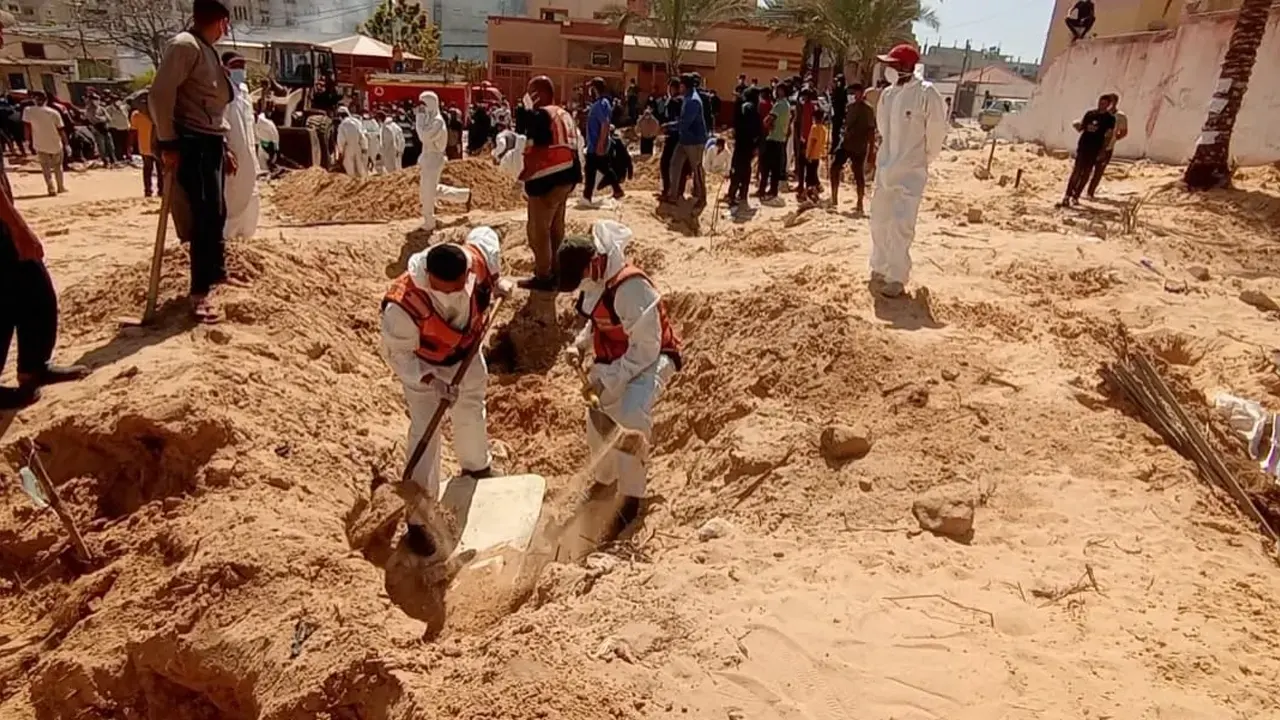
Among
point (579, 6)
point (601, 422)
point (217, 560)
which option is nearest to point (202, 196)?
point (217, 560)

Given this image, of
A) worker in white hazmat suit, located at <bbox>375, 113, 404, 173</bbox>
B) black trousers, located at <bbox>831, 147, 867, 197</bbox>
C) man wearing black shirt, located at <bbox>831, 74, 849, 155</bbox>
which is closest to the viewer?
black trousers, located at <bbox>831, 147, 867, 197</bbox>

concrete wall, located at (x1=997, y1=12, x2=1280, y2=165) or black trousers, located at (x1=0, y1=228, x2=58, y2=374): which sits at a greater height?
concrete wall, located at (x1=997, y1=12, x2=1280, y2=165)

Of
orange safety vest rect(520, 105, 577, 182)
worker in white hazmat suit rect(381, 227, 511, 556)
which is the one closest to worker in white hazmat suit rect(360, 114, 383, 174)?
orange safety vest rect(520, 105, 577, 182)

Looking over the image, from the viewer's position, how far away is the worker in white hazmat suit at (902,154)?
5.32 m

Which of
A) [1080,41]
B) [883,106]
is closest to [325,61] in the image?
[1080,41]

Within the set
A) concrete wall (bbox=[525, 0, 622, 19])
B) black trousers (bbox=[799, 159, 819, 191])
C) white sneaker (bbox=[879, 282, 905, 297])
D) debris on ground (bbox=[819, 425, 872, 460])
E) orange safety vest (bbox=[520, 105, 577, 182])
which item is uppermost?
concrete wall (bbox=[525, 0, 622, 19])

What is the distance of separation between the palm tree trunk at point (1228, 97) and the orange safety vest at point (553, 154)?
809 centimetres

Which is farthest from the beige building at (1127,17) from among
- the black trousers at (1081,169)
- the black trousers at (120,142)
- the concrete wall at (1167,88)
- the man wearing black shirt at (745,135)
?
the black trousers at (120,142)

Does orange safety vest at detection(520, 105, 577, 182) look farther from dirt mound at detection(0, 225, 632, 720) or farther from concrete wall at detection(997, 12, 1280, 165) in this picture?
concrete wall at detection(997, 12, 1280, 165)

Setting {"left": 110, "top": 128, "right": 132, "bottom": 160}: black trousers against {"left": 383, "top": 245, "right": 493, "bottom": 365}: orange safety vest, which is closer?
{"left": 383, "top": 245, "right": 493, "bottom": 365}: orange safety vest

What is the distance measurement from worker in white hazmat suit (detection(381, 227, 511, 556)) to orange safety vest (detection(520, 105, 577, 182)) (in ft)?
7.81

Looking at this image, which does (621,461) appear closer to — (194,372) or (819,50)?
(194,372)

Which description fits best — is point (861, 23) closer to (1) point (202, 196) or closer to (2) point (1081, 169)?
(2) point (1081, 169)

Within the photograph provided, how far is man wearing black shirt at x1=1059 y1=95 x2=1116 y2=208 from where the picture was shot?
8.84 meters
